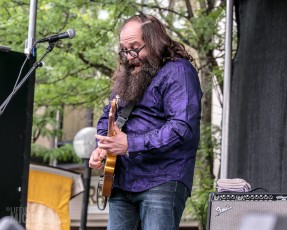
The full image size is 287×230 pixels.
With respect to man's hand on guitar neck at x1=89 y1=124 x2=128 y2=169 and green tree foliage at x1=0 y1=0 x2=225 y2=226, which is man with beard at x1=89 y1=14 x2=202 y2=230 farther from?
green tree foliage at x1=0 y1=0 x2=225 y2=226

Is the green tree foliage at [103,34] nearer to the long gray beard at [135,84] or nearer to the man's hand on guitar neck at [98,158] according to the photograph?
the long gray beard at [135,84]

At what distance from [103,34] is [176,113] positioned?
4795 millimetres

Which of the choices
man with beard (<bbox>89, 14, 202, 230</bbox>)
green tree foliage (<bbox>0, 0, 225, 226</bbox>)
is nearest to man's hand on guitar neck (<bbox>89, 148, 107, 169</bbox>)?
man with beard (<bbox>89, 14, 202, 230</bbox>)

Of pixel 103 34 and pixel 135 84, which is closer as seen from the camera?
pixel 135 84

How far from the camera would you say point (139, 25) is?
2770 mm

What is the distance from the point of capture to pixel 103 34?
23.8 feet

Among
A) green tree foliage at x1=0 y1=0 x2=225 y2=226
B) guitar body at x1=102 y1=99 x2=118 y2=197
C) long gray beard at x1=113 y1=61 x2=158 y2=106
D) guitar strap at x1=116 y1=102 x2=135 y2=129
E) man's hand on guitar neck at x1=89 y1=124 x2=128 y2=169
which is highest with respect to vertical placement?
green tree foliage at x1=0 y1=0 x2=225 y2=226

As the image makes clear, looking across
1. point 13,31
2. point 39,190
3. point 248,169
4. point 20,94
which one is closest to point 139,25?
point 20,94

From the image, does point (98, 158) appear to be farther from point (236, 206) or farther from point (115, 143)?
point (236, 206)

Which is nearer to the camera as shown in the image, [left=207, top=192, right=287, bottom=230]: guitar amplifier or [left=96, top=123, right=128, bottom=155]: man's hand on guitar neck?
[left=96, top=123, right=128, bottom=155]: man's hand on guitar neck

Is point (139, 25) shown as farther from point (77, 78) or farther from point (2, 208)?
point (77, 78)

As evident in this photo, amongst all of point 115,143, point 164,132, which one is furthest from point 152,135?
point 115,143

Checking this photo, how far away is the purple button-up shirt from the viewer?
2.54m

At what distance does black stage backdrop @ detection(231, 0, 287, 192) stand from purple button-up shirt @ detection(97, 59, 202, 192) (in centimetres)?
124
